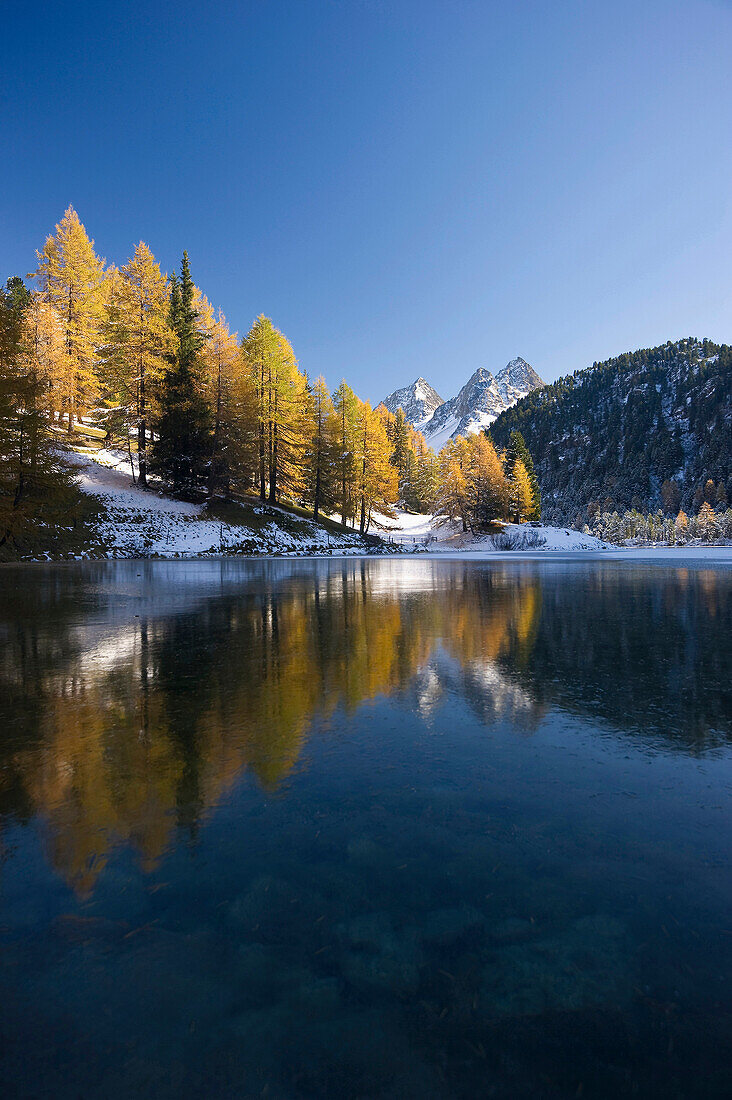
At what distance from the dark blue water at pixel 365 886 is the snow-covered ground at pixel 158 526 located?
25132 millimetres

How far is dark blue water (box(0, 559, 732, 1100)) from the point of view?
158 cm

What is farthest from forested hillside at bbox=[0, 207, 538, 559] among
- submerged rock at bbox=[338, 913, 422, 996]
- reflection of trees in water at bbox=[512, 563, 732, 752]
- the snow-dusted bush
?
A: submerged rock at bbox=[338, 913, 422, 996]

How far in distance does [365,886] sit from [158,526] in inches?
1211

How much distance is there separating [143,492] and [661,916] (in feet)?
113

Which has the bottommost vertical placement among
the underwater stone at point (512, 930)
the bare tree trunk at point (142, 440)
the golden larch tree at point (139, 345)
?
the underwater stone at point (512, 930)

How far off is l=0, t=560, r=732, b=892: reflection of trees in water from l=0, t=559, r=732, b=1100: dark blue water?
0.04m

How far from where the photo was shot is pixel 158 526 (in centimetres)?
3039

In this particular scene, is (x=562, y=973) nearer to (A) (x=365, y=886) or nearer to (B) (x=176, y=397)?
(A) (x=365, y=886)

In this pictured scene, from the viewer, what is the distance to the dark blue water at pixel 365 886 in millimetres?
1581

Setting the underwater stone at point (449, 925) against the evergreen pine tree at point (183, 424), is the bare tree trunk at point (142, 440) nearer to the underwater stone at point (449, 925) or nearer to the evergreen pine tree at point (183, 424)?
the evergreen pine tree at point (183, 424)

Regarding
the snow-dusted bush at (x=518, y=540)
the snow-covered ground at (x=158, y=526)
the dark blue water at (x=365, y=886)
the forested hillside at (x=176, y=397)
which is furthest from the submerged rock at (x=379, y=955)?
the snow-dusted bush at (x=518, y=540)

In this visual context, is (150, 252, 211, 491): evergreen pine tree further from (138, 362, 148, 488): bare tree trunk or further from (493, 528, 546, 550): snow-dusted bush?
(493, 528, 546, 550): snow-dusted bush

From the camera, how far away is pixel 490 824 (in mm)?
2846

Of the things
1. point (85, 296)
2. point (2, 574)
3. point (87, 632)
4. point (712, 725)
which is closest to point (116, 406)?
point (85, 296)
